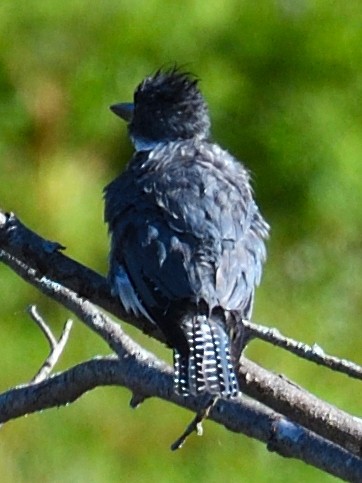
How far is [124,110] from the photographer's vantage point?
307cm

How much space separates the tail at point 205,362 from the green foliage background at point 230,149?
1.50 ft

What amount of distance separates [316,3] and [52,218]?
2.35 ft

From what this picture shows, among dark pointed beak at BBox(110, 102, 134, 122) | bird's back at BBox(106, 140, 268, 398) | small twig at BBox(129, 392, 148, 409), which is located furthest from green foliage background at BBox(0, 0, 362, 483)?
small twig at BBox(129, 392, 148, 409)

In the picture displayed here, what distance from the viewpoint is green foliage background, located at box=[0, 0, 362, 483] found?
2926mm

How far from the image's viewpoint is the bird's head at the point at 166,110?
122 inches

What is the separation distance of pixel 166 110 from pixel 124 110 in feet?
0.99

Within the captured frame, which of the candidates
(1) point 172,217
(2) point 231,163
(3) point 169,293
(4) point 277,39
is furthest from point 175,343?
(4) point 277,39

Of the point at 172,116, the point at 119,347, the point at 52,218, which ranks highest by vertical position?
the point at 172,116

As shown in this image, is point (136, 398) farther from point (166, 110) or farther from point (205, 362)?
point (166, 110)

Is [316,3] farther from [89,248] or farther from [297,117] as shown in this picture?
[89,248]

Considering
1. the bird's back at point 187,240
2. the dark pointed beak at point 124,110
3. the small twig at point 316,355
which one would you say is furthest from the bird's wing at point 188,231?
the small twig at point 316,355

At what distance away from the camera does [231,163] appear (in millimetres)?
2951

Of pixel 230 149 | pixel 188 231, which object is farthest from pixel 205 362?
pixel 230 149

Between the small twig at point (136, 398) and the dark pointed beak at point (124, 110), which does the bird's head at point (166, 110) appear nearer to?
the dark pointed beak at point (124, 110)
